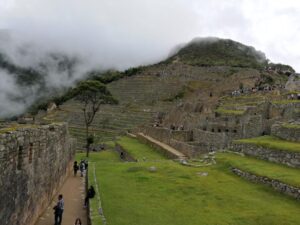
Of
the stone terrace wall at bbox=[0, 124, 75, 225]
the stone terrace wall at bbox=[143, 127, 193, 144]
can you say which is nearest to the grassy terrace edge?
the stone terrace wall at bbox=[0, 124, 75, 225]

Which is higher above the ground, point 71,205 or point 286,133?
point 286,133

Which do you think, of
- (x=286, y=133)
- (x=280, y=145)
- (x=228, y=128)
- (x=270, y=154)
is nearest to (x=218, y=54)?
(x=228, y=128)

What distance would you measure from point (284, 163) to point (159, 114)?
4187cm

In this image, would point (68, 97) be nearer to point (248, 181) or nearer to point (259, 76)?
point (259, 76)

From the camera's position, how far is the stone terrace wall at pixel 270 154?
17.7 m

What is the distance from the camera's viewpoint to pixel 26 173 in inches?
522

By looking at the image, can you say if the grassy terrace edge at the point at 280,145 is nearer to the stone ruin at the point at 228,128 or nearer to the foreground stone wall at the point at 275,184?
the stone ruin at the point at 228,128

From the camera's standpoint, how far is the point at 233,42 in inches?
5349

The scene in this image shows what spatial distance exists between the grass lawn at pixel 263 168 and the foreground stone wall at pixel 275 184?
15 cm

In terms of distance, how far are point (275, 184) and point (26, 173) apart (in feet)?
28.1

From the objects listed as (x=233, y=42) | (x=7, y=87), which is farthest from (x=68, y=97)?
(x=233, y=42)

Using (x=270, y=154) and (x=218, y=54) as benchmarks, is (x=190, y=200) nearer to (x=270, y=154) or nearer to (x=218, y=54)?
(x=270, y=154)

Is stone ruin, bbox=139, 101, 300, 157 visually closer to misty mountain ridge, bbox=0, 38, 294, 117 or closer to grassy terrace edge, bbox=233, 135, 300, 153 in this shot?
grassy terrace edge, bbox=233, 135, 300, 153

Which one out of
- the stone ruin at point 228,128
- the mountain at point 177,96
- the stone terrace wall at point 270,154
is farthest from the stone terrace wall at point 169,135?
the stone terrace wall at point 270,154
